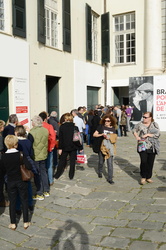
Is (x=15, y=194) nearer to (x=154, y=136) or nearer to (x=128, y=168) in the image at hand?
(x=154, y=136)

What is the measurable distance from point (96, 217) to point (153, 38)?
13781 mm

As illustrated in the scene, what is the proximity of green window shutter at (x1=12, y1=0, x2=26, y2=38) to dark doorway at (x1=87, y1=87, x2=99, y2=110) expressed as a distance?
628cm

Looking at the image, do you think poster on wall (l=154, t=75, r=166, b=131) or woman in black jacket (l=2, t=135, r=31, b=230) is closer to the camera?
woman in black jacket (l=2, t=135, r=31, b=230)

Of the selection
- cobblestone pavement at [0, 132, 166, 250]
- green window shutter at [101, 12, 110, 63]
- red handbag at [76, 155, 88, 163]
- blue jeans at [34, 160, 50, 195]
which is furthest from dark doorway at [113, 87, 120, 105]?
blue jeans at [34, 160, 50, 195]

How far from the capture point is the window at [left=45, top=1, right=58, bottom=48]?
12.4 metres

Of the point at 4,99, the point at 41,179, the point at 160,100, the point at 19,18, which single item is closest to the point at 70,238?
→ the point at 41,179

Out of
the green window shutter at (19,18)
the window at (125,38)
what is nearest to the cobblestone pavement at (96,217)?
the green window shutter at (19,18)

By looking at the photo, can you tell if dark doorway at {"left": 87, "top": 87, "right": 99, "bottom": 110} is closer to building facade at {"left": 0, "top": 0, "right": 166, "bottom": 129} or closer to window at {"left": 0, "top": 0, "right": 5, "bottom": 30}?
building facade at {"left": 0, "top": 0, "right": 166, "bottom": 129}

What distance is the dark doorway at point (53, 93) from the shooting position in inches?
520

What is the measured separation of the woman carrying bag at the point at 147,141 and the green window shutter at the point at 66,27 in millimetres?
7762

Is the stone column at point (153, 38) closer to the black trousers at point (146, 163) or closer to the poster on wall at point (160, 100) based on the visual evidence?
the poster on wall at point (160, 100)

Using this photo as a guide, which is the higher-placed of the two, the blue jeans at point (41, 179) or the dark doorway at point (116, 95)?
the dark doorway at point (116, 95)

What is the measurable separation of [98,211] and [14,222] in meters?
1.43

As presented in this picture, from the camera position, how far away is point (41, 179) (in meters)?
5.70
